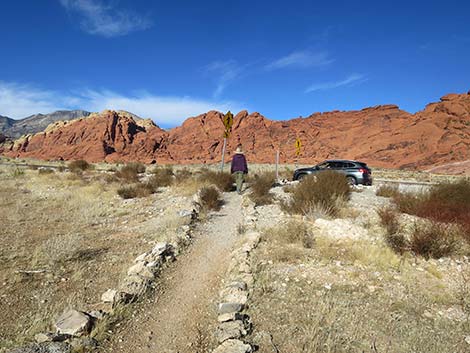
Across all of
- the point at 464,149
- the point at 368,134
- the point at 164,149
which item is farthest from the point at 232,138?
the point at 464,149

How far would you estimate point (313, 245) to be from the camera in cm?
658

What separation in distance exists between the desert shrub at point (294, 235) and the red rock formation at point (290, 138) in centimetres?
4934

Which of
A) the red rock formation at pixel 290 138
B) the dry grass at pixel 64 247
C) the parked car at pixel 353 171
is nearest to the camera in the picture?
the dry grass at pixel 64 247

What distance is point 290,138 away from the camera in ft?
257

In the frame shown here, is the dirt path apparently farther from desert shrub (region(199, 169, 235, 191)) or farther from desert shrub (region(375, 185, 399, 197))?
desert shrub (region(375, 185, 399, 197))

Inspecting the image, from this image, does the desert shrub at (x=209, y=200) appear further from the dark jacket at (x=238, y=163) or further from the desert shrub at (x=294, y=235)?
the desert shrub at (x=294, y=235)

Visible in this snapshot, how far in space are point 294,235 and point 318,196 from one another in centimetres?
329

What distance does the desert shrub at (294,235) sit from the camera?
666 centimetres

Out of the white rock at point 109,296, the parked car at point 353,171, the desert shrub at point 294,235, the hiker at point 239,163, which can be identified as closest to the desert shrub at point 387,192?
the parked car at point 353,171

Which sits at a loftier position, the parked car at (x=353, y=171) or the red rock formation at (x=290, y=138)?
the red rock formation at (x=290, y=138)

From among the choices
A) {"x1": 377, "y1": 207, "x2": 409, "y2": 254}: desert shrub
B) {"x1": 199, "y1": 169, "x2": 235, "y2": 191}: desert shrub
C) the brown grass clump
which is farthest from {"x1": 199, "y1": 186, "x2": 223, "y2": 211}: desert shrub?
the brown grass clump

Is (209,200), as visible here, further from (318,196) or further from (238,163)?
(318,196)

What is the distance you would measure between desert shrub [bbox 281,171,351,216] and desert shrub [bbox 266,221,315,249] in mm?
1960

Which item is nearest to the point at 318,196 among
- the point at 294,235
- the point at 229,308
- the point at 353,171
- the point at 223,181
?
the point at 294,235
